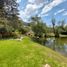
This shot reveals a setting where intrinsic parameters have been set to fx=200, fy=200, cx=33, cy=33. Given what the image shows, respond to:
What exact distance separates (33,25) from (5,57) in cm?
8981

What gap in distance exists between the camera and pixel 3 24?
48.5 metres

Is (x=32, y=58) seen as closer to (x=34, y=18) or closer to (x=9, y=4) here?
(x=9, y=4)

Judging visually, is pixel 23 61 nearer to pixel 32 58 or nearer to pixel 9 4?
pixel 32 58

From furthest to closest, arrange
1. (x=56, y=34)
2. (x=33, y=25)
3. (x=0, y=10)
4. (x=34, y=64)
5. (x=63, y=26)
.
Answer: (x=63, y=26)
(x=56, y=34)
(x=33, y=25)
(x=0, y=10)
(x=34, y=64)

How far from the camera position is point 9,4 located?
58.7 m

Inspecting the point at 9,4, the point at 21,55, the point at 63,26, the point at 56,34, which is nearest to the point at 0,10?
the point at 9,4

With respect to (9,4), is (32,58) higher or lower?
lower

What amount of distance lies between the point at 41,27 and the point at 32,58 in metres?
91.3

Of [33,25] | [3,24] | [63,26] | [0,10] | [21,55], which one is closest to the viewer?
[21,55]

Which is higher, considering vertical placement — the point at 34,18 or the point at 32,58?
the point at 34,18

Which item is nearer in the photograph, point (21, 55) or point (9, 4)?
point (21, 55)

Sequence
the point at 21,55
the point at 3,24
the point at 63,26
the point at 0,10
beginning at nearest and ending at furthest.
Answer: the point at 21,55
the point at 3,24
the point at 0,10
the point at 63,26

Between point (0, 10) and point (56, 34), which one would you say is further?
point (56, 34)

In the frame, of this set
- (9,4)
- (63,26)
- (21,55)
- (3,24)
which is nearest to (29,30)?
(63,26)
